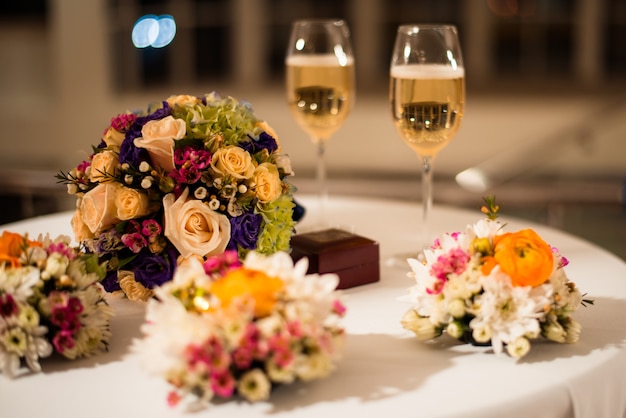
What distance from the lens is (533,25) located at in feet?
24.1

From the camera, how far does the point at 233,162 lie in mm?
1419

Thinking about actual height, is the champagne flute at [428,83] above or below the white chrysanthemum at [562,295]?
above

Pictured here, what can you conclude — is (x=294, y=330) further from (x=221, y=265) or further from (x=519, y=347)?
(x=519, y=347)

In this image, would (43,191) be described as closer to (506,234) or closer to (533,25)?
(506,234)

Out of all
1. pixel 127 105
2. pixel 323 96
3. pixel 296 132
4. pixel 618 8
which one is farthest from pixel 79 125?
pixel 323 96

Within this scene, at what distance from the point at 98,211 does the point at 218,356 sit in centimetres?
50

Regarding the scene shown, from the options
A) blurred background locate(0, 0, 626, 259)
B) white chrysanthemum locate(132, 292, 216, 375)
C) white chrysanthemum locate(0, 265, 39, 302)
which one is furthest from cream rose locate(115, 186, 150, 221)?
blurred background locate(0, 0, 626, 259)

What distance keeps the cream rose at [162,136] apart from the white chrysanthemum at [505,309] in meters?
0.55

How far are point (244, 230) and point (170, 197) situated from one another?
13 centimetres

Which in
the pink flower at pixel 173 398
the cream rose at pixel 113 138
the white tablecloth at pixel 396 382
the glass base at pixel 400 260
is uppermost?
the cream rose at pixel 113 138

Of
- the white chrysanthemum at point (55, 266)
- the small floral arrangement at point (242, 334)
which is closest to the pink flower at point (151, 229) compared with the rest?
the white chrysanthemum at point (55, 266)

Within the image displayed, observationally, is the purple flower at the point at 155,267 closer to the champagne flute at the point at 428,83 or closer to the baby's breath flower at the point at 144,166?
the baby's breath flower at the point at 144,166

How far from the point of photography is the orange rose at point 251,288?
104cm

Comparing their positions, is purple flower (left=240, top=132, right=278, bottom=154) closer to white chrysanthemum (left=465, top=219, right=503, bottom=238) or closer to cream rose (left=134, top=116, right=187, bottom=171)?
cream rose (left=134, top=116, right=187, bottom=171)
